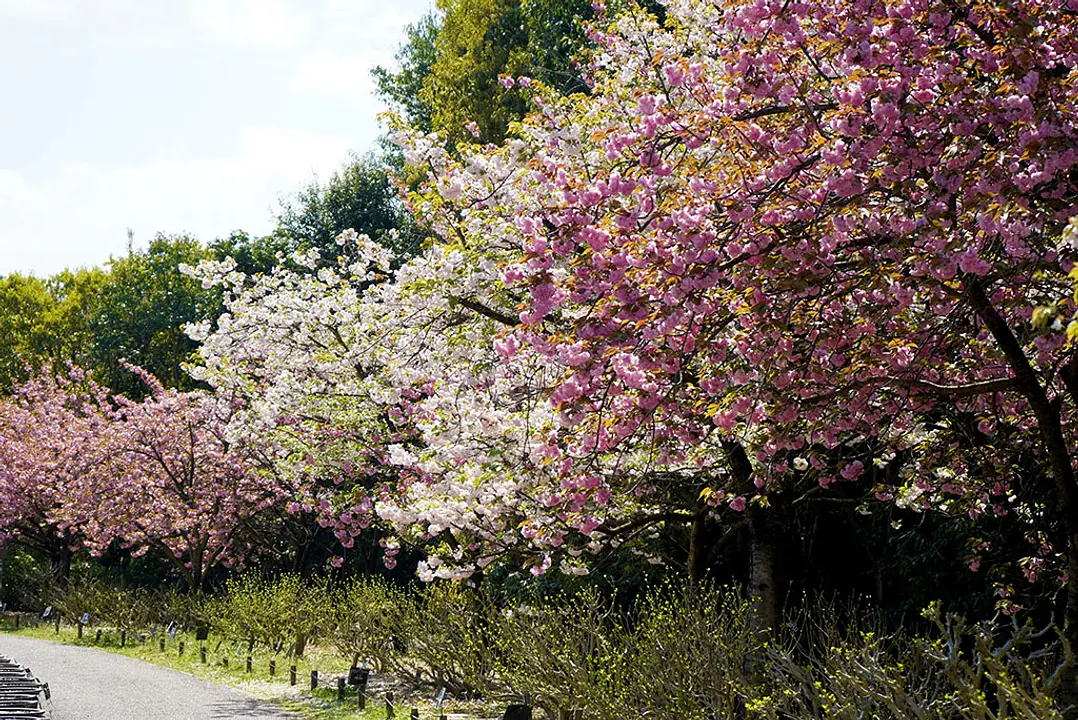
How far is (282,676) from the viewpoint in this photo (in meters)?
15.5

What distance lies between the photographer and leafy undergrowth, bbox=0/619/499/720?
1192cm

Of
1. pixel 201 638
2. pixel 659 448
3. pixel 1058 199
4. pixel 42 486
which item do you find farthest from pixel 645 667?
pixel 42 486

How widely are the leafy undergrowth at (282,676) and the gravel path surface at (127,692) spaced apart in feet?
1.25

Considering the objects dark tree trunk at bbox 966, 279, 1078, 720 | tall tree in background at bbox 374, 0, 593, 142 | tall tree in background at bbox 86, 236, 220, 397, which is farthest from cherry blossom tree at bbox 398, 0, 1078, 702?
tall tree in background at bbox 86, 236, 220, 397

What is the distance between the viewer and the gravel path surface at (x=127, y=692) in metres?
12.0

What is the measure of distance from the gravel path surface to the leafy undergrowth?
1.25ft

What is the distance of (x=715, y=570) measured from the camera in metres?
13.2

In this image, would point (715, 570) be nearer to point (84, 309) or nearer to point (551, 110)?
point (551, 110)

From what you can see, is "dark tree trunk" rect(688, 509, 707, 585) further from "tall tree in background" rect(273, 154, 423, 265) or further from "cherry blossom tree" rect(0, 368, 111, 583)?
"tall tree in background" rect(273, 154, 423, 265)

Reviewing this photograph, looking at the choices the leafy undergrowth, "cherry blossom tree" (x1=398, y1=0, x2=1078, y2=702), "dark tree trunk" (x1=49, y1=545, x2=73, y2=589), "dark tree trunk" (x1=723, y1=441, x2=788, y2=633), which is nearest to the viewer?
"cherry blossom tree" (x1=398, y1=0, x2=1078, y2=702)

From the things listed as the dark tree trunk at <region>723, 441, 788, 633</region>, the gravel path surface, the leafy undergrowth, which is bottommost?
the gravel path surface

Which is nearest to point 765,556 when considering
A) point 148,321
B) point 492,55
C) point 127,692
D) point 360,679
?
point 360,679

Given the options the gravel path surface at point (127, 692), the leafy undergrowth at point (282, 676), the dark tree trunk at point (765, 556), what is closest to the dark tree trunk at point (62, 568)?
the leafy undergrowth at point (282, 676)

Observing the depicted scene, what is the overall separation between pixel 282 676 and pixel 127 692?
7.77 feet
